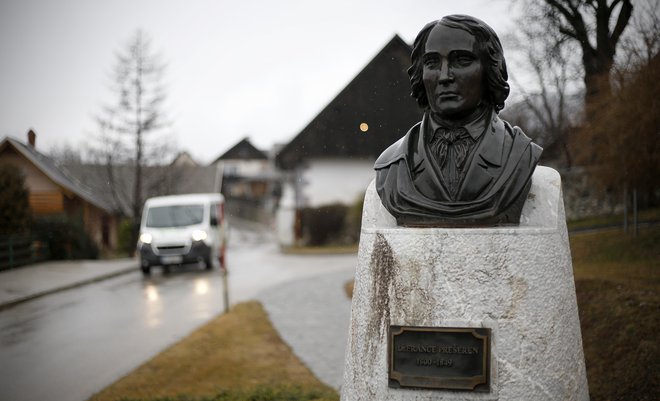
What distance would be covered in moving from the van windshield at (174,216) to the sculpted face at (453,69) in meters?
13.9

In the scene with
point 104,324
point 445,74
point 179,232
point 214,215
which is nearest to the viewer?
point 445,74

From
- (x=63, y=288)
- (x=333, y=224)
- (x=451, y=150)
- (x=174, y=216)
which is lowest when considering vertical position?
(x=63, y=288)

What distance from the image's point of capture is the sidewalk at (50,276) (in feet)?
41.5

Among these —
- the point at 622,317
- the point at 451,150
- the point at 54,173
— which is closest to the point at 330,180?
the point at 54,173

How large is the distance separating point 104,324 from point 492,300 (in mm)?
8190

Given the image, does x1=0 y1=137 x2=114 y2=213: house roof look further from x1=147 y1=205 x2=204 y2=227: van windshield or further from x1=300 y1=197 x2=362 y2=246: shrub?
x1=300 y1=197 x2=362 y2=246: shrub

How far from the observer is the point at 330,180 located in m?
27.9

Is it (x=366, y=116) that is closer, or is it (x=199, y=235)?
(x=199, y=235)

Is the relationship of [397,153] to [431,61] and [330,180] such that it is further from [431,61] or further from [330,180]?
[330,180]

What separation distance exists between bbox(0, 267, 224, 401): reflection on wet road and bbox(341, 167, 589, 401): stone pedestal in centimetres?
389

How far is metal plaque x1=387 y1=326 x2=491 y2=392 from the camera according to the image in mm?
3275

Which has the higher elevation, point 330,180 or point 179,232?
point 330,180

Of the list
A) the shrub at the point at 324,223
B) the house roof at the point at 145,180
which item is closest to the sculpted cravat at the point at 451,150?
the house roof at the point at 145,180

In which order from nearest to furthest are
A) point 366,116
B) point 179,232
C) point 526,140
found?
point 526,140, point 179,232, point 366,116
